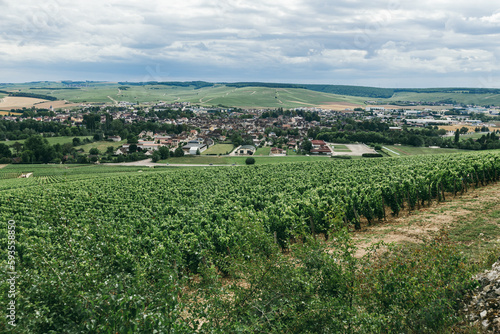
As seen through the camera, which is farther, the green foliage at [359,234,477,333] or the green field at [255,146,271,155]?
the green field at [255,146,271,155]

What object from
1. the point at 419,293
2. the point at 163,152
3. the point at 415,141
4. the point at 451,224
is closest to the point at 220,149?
the point at 163,152

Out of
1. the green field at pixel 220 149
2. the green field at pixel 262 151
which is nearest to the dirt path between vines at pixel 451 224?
the green field at pixel 262 151

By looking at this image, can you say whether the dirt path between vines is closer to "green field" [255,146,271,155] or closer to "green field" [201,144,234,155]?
"green field" [255,146,271,155]

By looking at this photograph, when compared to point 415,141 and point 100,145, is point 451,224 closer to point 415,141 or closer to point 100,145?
point 415,141

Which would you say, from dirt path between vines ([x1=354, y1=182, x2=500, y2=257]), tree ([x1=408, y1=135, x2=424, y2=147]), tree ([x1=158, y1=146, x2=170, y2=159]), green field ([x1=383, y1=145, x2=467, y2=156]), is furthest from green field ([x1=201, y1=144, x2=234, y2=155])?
dirt path between vines ([x1=354, y1=182, x2=500, y2=257])

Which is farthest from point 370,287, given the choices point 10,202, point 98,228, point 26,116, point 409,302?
point 26,116

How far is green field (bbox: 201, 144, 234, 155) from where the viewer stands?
11144 cm

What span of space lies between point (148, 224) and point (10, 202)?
67.3 ft

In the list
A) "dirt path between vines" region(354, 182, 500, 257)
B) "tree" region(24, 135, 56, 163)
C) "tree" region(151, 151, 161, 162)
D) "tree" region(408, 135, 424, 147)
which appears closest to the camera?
"dirt path between vines" region(354, 182, 500, 257)

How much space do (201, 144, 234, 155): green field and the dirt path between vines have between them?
9029 centimetres

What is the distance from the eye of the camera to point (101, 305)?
663 centimetres

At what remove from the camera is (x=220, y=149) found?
117688 millimetres

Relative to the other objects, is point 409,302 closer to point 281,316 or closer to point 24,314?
point 281,316

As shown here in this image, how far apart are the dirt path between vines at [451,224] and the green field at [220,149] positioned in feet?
296
